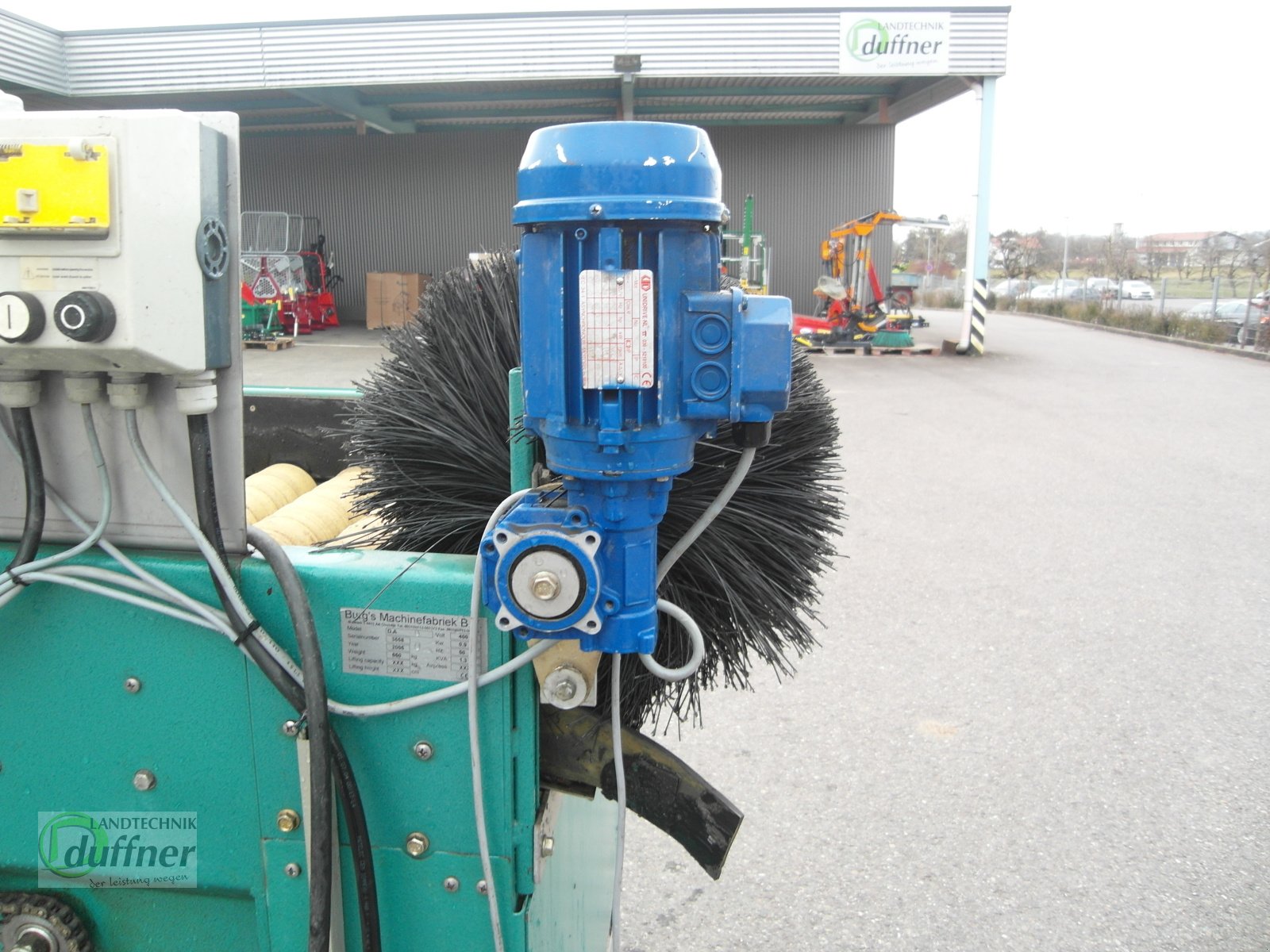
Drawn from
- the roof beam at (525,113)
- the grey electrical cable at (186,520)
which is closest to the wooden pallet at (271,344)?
the roof beam at (525,113)

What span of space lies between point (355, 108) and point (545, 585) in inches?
618

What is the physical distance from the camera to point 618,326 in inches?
39.5

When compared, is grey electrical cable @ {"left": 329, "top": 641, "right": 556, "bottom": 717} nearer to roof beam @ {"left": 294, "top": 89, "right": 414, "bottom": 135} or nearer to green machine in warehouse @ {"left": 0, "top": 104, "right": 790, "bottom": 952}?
green machine in warehouse @ {"left": 0, "top": 104, "right": 790, "bottom": 952}

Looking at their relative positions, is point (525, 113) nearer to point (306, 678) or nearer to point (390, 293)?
point (390, 293)

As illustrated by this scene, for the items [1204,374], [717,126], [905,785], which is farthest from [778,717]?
[717,126]

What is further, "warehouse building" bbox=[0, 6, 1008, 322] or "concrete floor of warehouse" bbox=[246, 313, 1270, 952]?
"warehouse building" bbox=[0, 6, 1008, 322]

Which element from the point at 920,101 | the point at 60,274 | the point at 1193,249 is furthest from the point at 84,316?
the point at 1193,249

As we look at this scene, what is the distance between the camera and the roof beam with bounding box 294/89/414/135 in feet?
46.1

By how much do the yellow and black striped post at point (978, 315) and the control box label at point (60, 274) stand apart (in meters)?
12.7

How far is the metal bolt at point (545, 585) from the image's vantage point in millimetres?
1047

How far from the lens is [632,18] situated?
12430 mm

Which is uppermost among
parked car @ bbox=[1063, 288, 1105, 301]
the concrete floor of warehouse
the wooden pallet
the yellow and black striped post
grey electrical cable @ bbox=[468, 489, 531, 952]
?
parked car @ bbox=[1063, 288, 1105, 301]

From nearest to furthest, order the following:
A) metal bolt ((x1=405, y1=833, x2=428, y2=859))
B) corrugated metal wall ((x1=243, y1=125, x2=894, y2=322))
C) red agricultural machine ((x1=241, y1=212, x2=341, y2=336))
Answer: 1. metal bolt ((x1=405, y1=833, x2=428, y2=859))
2. red agricultural machine ((x1=241, y1=212, x2=341, y2=336))
3. corrugated metal wall ((x1=243, y1=125, x2=894, y2=322))
